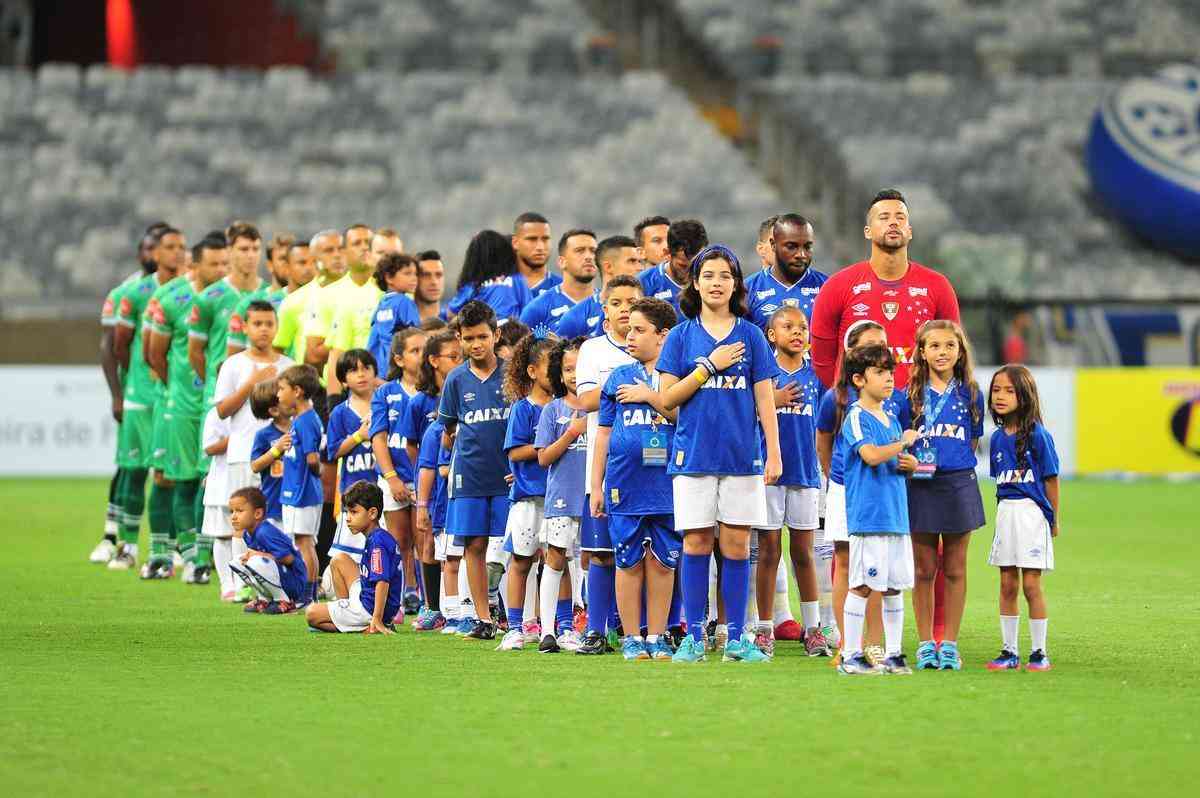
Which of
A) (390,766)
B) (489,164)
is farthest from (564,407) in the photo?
(489,164)

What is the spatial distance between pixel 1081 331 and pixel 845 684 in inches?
736

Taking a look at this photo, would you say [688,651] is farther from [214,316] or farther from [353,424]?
[214,316]

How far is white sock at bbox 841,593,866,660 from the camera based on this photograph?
28.7 ft

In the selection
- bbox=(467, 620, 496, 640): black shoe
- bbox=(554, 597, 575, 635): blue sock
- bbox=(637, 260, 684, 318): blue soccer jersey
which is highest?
bbox=(637, 260, 684, 318): blue soccer jersey

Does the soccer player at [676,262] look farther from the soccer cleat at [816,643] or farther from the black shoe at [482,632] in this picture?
the black shoe at [482,632]

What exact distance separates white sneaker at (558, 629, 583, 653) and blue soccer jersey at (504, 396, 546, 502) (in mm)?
768

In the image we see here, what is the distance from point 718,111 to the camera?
33.2 m

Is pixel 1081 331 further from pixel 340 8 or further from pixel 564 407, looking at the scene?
pixel 564 407

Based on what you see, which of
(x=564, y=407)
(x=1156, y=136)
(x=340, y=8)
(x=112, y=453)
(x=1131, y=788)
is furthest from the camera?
(x=340, y=8)

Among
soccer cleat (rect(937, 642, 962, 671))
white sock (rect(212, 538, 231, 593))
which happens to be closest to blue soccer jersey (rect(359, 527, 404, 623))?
white sock (rect(212, 538, 231, 593))

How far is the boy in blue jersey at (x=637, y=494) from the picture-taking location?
30.8 ft

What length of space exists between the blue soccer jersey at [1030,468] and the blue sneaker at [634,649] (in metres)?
1.85

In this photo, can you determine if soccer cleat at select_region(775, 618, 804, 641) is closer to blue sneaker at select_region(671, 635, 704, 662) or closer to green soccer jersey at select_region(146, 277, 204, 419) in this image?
blue sneaker at select_region(671, 635, 704, 662)

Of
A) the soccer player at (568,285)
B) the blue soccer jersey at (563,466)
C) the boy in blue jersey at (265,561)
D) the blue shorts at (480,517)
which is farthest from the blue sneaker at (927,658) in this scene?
the boy in blue jersey at (265,561)
